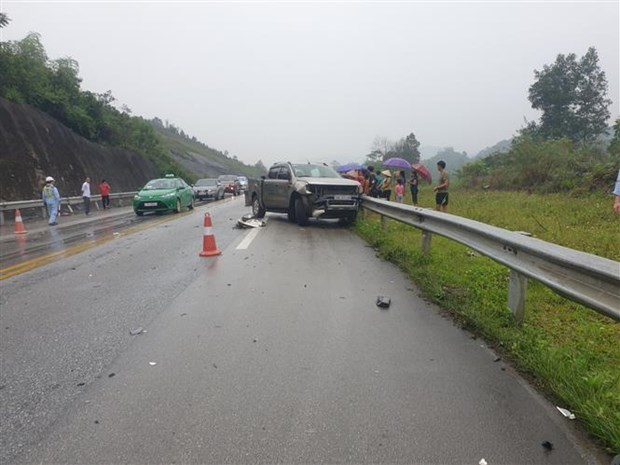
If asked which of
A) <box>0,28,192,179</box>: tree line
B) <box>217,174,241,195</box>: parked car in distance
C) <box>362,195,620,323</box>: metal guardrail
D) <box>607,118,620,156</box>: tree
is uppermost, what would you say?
<box>0,28,192,179</box>: tree line

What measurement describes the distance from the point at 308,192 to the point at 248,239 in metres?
2.78

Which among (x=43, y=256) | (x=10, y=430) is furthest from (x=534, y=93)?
(x=10, y=430)

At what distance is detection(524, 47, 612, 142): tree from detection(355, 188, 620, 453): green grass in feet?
172

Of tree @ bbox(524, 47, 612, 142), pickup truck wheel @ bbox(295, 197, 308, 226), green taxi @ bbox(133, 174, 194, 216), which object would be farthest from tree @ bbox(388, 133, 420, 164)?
pickup truck wheel @ bbox(295, 197, 308, 226)

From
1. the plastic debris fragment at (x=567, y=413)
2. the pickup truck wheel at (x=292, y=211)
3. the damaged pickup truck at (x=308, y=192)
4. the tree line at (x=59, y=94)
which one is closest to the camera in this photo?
the plastic debris fragment at (x=567, y=413)

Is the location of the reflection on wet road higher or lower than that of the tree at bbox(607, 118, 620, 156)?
lower

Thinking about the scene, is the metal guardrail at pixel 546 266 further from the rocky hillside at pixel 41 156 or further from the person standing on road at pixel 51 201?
the rocky hillside at pixel 41 156

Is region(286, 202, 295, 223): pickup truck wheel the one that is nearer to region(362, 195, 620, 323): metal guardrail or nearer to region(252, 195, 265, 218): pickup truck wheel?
region(252, 195, 265, 218): pickup truck wheel

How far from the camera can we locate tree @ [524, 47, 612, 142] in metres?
55.2

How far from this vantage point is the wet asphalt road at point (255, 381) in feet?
8.86

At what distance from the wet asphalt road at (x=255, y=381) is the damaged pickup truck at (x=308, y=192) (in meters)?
6.69

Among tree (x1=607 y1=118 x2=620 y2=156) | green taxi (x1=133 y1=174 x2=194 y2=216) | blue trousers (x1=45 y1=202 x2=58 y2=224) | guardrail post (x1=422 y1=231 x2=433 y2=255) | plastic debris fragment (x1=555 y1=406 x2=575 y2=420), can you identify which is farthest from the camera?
tree (x1=607 y1=118 x2=620 y2=156)

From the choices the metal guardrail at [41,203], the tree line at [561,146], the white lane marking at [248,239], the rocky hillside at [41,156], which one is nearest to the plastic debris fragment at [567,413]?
the white lane marking at [248,239]

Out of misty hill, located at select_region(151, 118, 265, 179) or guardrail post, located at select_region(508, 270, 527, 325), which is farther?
misty hill, located at select_region(151, 118, 265, 179)
